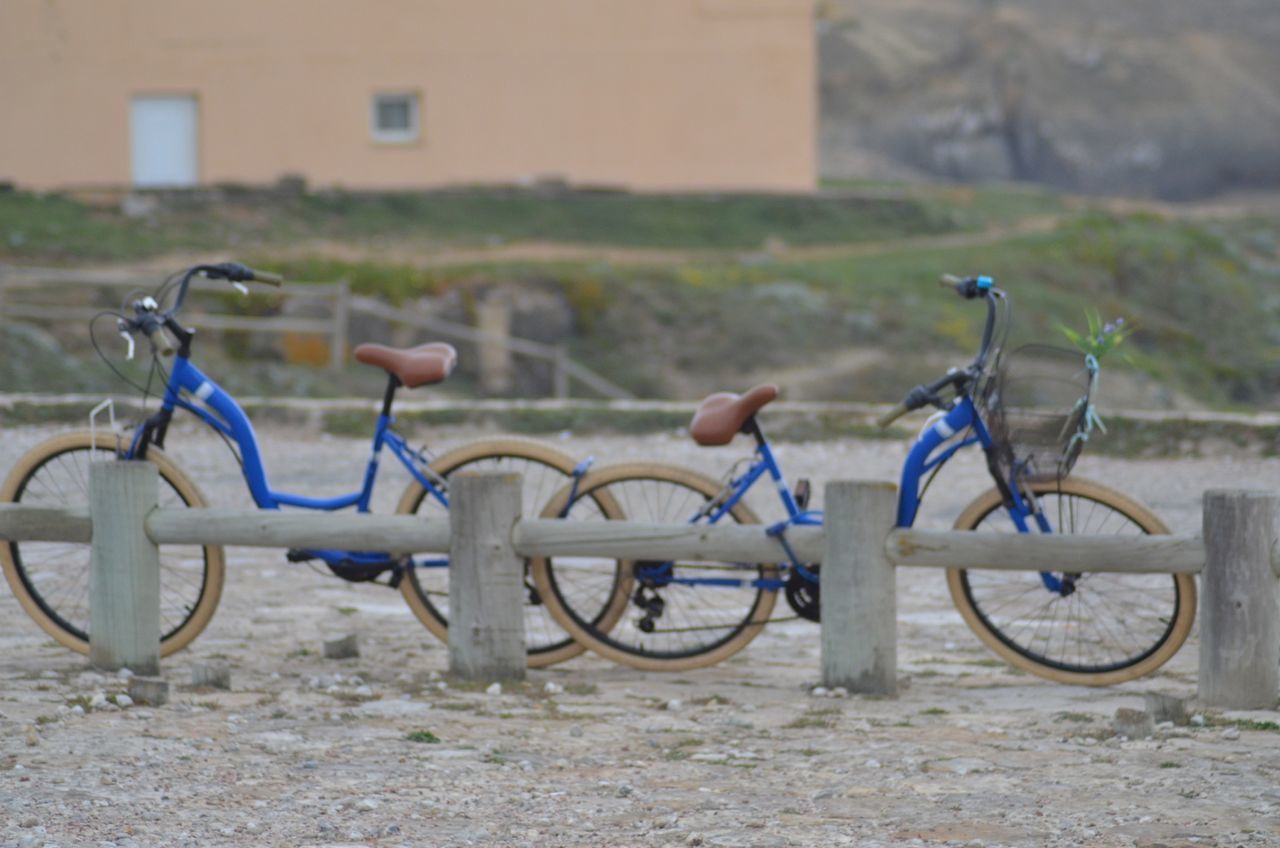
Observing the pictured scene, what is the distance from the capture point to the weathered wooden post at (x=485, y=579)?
234 inches

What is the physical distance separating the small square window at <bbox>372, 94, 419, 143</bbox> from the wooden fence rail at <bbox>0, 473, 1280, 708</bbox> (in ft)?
78.9

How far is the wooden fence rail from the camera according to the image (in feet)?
18.0

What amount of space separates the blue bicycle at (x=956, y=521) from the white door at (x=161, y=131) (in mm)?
24471

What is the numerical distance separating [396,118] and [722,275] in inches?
374

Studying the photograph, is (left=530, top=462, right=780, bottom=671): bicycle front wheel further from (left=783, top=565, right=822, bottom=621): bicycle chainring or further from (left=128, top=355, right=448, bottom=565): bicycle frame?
(left=128, top=355, right=448, bottom=565): bicycle frame

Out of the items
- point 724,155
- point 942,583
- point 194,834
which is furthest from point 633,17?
point 194,834

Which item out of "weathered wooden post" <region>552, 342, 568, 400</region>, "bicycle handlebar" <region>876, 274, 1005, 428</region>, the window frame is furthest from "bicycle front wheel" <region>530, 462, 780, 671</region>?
the window frame

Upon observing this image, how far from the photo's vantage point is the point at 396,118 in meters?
29.7

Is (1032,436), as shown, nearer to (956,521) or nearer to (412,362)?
(956,521)

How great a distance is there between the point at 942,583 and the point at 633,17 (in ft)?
72.3

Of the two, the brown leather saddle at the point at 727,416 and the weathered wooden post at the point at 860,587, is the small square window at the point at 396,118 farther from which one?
the weathered wooden post at the point at 860,587

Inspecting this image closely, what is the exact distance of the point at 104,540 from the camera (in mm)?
6004

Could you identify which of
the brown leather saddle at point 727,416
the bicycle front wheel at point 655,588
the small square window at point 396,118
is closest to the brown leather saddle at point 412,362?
the bicycle front wheel at point 655,588

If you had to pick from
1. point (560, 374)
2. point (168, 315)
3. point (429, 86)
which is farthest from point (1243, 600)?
point (429, 86)
